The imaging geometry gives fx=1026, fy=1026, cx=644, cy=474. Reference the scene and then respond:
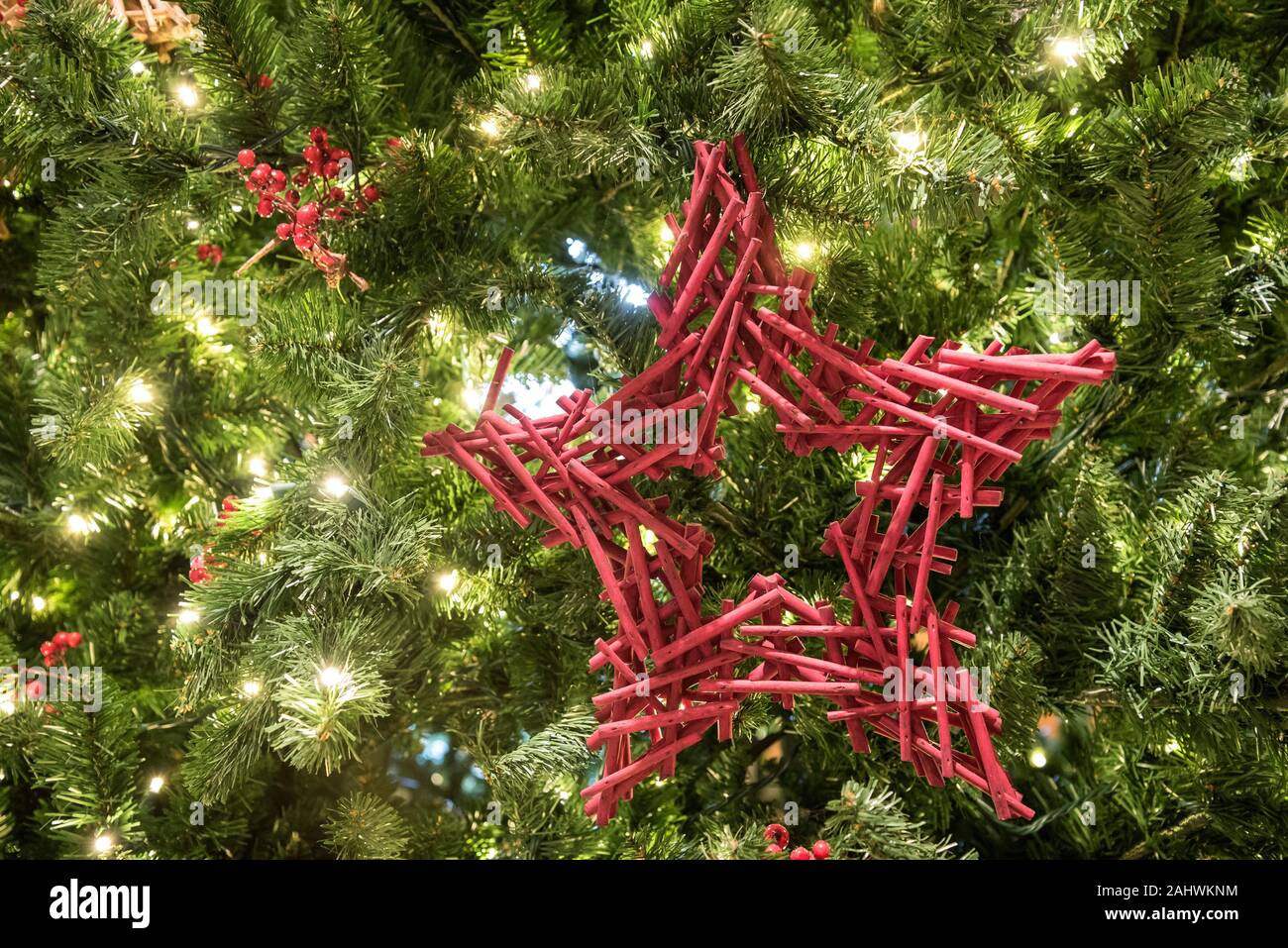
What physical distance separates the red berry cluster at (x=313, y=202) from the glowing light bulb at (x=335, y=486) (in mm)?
117

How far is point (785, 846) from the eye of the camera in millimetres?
606

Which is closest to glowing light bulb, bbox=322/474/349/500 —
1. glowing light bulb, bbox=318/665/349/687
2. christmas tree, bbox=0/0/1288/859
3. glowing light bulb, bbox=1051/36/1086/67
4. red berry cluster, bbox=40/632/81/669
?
christmas tree, bbox=0/0/1288/859

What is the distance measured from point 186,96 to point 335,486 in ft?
1.03

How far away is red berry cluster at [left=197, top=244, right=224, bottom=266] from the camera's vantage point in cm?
83

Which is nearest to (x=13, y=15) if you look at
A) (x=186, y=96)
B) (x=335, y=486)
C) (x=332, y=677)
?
(x=186, y=96)

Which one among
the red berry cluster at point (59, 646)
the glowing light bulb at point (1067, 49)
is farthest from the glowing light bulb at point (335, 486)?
the glowing light bulb at point (1067, 49)

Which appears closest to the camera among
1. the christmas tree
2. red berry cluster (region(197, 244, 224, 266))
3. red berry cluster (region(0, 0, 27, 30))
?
the christmas tree

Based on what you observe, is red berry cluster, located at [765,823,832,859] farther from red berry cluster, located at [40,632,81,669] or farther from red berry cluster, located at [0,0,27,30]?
red berry cluster, located at [0,0,27,30]

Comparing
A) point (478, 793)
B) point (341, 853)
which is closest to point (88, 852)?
point (341, 853)

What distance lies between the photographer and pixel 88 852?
0.65 m

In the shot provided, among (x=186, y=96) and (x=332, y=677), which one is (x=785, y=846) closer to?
(x=332, y=677)

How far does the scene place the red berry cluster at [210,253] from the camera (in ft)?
2.72

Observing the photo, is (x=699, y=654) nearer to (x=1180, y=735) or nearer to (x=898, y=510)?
(x=898, y=510)

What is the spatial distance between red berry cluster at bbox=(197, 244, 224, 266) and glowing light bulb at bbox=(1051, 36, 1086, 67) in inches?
24.9
